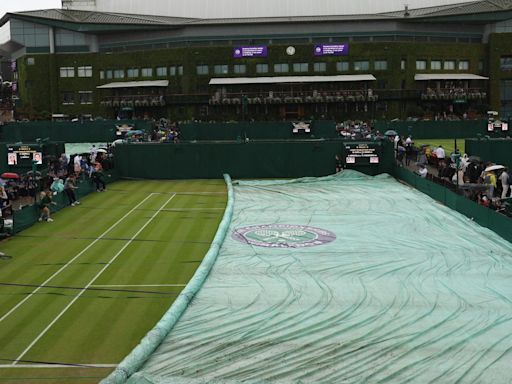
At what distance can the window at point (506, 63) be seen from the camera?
335 feet

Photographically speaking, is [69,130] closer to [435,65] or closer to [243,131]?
[243,131]

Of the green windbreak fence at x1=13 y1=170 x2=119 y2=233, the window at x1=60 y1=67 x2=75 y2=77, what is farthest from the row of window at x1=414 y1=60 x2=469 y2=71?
the green windbreak fence at x1=13 y1=170 x2=119 y2=233

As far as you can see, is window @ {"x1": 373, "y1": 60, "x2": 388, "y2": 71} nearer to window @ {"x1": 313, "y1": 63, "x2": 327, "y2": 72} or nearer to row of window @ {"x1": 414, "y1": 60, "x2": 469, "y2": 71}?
row of window @ {"x1": 414, "y1": 60, "x2": 469, "y2": 71}

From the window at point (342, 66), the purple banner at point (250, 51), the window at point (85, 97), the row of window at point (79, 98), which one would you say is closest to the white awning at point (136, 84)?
the window at point (85, 97)

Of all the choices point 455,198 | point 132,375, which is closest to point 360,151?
point 455,198

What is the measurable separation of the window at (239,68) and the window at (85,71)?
83.2 feet

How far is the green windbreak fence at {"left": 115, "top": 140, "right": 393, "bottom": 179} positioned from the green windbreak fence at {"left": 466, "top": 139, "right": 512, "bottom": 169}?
32.2ft

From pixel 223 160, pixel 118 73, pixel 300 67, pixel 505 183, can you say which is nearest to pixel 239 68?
pixel 300 67

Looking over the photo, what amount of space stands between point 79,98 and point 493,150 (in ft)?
263

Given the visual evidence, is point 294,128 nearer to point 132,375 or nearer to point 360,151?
point 360,151

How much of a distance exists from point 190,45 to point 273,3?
18.7 meters

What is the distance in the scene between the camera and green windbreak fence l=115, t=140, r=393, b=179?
47469 mm

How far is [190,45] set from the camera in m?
102

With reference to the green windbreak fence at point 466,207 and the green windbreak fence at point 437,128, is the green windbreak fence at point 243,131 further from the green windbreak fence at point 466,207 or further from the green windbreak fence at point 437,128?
the green windbreak fence at point 466,207
